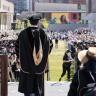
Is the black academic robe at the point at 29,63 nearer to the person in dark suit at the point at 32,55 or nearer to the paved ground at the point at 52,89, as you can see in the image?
the person in dark suit at the point at 32,55

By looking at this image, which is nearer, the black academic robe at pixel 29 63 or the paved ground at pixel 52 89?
the black academic robe at pixel 29 63

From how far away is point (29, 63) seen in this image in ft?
25.6

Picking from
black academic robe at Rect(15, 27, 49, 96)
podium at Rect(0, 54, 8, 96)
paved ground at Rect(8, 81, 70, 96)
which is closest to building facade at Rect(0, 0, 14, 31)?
paved ground at Rect(8, 81, 70, 96)

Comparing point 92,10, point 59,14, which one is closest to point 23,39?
point 92,10

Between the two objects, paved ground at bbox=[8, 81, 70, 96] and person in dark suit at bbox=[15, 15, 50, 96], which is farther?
paved ground at bbox=[8, 81, 70, 96]

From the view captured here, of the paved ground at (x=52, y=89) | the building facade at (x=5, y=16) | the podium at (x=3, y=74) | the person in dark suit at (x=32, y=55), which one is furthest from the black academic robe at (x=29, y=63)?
the building facade at (x=5, y=16)

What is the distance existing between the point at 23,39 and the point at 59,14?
14375 centimetres

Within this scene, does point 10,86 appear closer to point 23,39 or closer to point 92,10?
point 23,39

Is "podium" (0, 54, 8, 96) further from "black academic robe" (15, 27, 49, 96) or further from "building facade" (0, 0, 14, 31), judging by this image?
"building facade" (0, 0, 14, 31)

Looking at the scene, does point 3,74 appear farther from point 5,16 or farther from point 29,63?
point 5,16

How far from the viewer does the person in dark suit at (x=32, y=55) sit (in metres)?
7.75

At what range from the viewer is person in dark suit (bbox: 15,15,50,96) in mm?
7750

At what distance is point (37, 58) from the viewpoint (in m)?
7.78

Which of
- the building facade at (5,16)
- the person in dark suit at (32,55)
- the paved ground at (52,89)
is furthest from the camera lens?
the building facade at (5,16)
